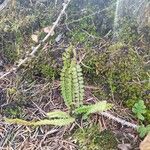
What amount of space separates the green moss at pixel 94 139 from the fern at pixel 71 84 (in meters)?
0.23

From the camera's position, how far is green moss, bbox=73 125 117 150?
2.49m

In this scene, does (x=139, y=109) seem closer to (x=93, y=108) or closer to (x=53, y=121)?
(x=93, y=108)

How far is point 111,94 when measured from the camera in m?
2.78

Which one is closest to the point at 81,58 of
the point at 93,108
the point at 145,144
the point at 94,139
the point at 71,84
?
the point at 71,84

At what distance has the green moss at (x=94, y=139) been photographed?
2486mm

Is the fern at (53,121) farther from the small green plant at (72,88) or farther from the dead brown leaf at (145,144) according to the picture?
the dead brown leaf at (145,144)

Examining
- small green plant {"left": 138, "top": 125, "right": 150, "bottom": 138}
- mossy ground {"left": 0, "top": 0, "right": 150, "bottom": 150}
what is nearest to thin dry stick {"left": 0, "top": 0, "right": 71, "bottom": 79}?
mossy ground {"left": 0, "top": 0, "right": 150, "bottom": 150}

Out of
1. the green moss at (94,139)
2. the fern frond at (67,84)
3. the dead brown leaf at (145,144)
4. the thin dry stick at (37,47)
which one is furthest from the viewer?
the thin dry stick at (37,47)

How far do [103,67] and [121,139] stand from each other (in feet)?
2.04

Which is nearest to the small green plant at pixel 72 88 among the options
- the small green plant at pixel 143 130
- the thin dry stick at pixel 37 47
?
the small green plant at pixel 143 130

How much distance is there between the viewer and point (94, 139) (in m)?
2.52

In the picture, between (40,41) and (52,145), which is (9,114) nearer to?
(52,145)

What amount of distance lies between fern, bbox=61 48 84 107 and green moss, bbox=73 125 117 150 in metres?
0.23

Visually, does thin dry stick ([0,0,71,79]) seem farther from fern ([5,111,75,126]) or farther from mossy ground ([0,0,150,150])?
fern ([5,111,75,126])
